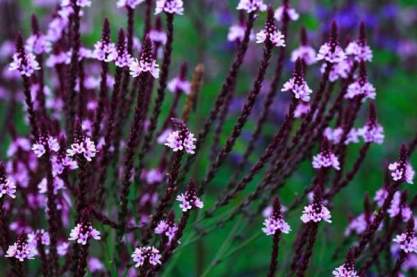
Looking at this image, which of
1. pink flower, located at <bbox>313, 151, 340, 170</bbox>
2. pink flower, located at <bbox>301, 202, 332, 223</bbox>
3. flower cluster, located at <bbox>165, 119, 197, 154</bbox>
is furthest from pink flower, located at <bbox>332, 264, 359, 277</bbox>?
Result: flower cluster, located at <bbox>165, 119, 197, 154</bbox>

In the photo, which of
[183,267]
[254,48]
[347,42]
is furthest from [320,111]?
[254,48]

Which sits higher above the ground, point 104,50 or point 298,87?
point 104,50

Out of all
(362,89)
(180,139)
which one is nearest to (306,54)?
(362,89)

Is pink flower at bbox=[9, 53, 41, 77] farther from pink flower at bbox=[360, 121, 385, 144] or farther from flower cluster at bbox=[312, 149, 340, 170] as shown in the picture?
pink flower at bbox=[360, 121, 385, 144]

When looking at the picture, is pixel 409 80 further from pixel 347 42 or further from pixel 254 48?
pixel 347 42

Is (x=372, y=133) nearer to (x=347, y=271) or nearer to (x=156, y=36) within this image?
(x=347, y=271)

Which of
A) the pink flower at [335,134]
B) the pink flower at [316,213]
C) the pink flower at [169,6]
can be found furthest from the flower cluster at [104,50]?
the pink flower at [335,134]

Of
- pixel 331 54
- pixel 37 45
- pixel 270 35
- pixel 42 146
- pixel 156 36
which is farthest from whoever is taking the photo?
pixel 156 36

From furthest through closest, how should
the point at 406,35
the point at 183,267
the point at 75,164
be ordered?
1. the point at 406,35
2. the point at 183,267
3. the point at 75,164

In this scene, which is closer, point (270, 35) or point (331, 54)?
point (270, 35)
